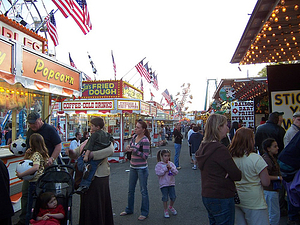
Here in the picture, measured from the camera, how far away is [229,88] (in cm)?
1109

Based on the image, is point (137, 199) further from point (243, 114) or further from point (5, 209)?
point (243, 114)

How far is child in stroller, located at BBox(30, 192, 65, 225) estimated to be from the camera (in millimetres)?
3117

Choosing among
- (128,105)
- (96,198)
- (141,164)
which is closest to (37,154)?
(96,198)

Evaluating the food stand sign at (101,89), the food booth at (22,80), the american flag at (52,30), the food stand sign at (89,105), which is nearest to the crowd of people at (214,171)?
the food booth at (22,80)

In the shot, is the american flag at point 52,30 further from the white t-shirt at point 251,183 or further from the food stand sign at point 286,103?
the white t-shirt at point 251,183

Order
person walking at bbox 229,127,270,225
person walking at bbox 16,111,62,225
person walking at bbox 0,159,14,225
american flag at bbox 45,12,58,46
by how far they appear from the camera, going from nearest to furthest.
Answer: person walking at bbox 0,159,14,225, person walking at bbox 229,127,270,225, person walking at bbox 16,111,62,225, american flag at bbox 45,12,58,46

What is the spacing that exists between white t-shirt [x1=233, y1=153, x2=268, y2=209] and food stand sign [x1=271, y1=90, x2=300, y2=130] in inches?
134

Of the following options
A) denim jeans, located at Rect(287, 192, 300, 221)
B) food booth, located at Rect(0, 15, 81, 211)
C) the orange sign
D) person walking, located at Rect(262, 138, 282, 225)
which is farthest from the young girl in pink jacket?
the orange sign

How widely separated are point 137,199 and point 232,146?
3800 mm

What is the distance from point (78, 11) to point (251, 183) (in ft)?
23.3

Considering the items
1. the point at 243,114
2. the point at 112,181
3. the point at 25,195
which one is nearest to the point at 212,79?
the point at 243,114

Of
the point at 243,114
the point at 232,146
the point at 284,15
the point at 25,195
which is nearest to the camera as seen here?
the point at 232,146

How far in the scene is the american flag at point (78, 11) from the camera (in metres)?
6.81

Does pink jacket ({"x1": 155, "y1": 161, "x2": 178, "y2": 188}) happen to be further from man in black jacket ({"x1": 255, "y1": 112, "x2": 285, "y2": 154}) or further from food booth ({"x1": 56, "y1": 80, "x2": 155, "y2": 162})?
food booth ({"x1": 56, "y1": 80, "x2": 155, "y2": 162})
